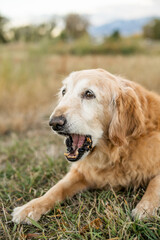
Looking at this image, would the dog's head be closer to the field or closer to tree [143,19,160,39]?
the field

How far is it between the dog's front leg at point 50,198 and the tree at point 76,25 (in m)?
22.5

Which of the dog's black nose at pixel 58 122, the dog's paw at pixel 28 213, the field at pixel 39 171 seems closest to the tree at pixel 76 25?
the field at pixel 39 171

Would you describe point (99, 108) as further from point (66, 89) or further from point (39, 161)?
point (39, 161)

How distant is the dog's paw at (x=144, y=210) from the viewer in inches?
74.0

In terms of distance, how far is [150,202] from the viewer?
1982 millimetres

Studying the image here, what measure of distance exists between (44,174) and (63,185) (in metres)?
0.53

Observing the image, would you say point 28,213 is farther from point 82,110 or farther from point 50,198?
point 82,110

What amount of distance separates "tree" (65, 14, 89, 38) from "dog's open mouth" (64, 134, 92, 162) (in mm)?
22518

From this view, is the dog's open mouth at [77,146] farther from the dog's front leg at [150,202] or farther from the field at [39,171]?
the dog's front leg at [150,202]

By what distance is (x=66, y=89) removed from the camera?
2449mm

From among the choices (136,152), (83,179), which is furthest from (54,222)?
(136,152)

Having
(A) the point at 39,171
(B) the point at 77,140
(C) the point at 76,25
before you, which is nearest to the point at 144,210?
(B) the point at 77,140

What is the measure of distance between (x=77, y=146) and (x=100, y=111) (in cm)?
39

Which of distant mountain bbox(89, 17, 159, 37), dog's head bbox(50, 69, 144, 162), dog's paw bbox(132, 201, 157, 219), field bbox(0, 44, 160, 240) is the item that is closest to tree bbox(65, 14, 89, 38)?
distant mountain bbox(89, 17, 159, 37)
